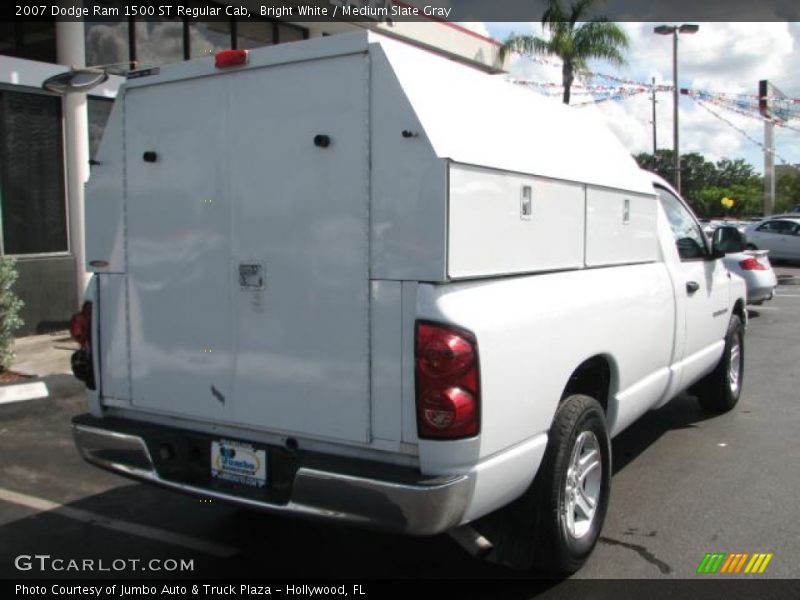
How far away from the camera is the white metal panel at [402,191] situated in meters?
2.82

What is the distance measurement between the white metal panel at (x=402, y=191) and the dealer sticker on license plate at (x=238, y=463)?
936 mm

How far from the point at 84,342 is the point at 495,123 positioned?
2255 millimetres

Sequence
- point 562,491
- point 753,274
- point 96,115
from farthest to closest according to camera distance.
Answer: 1. point 753,274
2. point 96,115
3. point 562,491

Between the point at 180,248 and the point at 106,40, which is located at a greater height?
the point at 106,40

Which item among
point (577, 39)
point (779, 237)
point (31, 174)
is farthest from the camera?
point (779, 237)

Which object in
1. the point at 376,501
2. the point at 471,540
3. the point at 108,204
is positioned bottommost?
the point at 471,540

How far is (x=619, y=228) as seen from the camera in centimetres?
438

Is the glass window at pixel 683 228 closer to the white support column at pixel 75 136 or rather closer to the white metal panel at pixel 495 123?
the white metal panel at pixel 495 123

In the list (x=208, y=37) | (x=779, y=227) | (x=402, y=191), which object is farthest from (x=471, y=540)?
(x=779, y=227)

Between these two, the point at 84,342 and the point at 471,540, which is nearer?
the point at 471,540

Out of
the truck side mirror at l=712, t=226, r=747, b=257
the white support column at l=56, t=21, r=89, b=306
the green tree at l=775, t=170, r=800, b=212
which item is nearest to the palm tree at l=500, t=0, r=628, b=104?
the white support column at l=56, t=21, r=89, b=306

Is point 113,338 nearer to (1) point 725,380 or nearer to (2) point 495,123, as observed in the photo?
(2) point 495,123

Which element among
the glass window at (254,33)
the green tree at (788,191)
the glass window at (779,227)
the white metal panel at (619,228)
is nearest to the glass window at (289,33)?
the glass window at (254,33)

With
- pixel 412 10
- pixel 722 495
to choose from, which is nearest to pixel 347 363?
pixel 722 495
